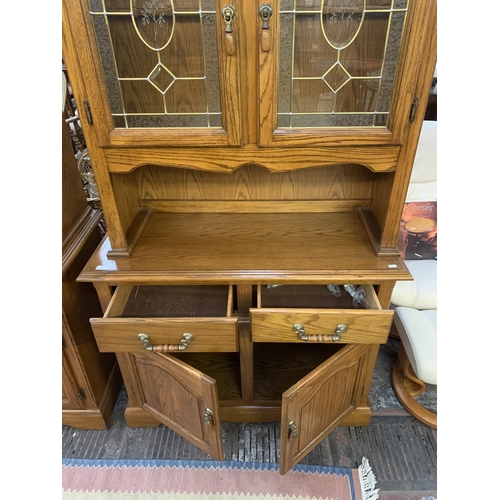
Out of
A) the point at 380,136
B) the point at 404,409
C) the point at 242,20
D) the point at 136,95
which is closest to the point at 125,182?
the point at 136,95

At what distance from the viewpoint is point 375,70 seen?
837mm

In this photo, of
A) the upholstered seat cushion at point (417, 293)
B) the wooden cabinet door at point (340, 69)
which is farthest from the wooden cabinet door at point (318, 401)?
the wooden cabinet door at point (340, 69)

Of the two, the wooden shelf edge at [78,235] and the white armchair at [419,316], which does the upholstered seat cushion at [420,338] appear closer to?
the white armchair at [419,316]

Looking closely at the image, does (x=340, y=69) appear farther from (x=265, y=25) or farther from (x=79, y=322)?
(x=79, y=322)

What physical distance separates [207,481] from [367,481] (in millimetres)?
503

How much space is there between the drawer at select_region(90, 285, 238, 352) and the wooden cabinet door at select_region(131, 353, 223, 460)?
55mm

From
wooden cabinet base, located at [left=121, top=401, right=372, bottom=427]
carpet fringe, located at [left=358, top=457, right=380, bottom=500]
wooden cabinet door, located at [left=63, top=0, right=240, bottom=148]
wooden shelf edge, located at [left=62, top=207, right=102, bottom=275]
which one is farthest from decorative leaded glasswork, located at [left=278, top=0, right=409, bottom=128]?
carpet fringe, located at [left=358, top=457, right=380, bottom=500]

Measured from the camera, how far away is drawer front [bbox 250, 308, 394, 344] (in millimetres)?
967

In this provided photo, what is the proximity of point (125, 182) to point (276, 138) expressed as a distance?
50cm

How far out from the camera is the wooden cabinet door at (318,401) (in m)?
0.96

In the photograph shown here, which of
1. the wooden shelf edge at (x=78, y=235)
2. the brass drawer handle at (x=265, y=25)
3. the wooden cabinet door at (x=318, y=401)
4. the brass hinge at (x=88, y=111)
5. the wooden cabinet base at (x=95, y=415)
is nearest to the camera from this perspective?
the brass drawer handle at (x=265, y=25)

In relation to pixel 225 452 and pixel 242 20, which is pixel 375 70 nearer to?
pixel 242 20

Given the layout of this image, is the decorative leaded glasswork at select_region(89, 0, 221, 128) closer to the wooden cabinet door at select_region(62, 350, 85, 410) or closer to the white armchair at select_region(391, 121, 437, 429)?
the wooden cabinet door at select_region(62, 350, 85, 410)

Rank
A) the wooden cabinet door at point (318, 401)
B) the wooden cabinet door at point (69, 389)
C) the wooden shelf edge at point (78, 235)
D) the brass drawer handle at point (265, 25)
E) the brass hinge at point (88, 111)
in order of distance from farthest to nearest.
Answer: the wooden cabinet door at point (69, 389) → the wooden shelf edge at point (78, 235) → the wooden cabinet door at point (318, 401) → the brass hinge at point (88, 111) → the brass drawer handle at point (265, 25)
